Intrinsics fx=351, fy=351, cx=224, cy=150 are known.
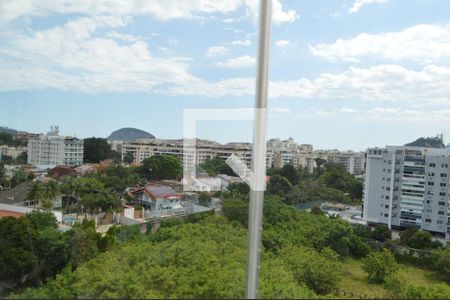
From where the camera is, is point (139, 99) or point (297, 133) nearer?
point (139, 99)

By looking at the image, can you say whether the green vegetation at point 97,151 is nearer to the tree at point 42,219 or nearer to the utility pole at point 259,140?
the tree at point 42,219

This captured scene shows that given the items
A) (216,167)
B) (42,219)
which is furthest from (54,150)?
(216,167)

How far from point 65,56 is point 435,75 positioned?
405 centimetres

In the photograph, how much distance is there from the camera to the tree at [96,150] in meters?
3.34

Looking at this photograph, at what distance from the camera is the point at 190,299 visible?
1.79 meters

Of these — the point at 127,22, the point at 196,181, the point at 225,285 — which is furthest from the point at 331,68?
the point at 225,285

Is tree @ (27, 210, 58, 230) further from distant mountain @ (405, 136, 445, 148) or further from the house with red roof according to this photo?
distant mountain @ (405, 136, 445, 148)

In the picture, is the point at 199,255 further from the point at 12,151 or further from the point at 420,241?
the point at 420,241

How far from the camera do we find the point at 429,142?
5172 millimetres

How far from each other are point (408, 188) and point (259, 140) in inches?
230

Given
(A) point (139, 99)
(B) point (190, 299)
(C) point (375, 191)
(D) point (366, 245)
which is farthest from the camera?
(C) point (375, 191)

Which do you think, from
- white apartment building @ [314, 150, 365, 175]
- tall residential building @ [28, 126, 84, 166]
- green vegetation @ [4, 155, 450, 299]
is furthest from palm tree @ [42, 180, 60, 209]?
white apartment building @ [314, 150, 365, 175]

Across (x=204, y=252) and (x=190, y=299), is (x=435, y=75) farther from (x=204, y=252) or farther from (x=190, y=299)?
(x=190, y=299)

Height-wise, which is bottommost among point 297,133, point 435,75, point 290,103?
point 297,133
